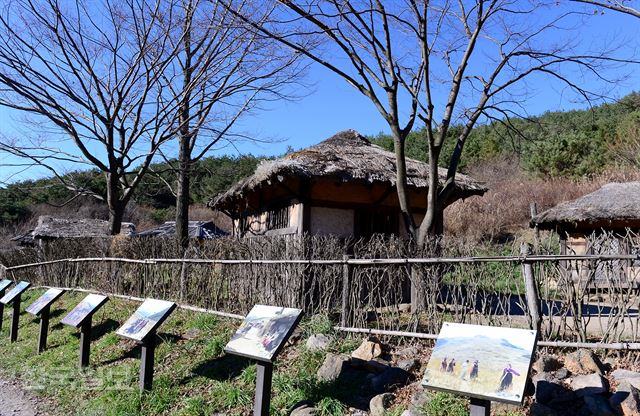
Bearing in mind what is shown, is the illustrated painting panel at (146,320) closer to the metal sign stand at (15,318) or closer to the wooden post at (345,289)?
the wooden post at (345,289)

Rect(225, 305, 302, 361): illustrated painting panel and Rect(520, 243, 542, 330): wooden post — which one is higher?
Rect(520, 243, 542, 330): wooden post

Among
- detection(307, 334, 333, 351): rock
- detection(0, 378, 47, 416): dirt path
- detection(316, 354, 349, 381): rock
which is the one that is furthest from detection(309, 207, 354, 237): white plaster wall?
detection(0, 378, 47, 416): dirt path

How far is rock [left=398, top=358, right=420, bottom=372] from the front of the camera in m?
4.72

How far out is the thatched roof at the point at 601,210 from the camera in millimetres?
13336

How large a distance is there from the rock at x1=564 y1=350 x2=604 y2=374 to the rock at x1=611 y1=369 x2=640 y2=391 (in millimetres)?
118

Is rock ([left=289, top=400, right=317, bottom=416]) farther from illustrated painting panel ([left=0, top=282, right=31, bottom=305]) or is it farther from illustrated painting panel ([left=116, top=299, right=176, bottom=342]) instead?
illustrated painting panel ([left=0, top=282, right=31, bottom=305])

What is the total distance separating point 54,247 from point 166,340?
26.7 ft

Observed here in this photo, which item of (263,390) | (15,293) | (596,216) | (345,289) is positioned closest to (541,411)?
(263,390)

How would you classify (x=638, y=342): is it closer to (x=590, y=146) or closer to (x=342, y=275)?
(x=342, y=275)

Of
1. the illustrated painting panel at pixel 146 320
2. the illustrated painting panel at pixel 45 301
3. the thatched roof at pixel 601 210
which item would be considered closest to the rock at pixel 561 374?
the illustrated painting panel at pixel 146 320

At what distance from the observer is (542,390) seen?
12.9 ft

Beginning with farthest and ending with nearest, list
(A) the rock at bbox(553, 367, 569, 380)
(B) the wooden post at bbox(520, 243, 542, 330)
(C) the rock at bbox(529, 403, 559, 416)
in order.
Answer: (B) the wooden post at bbox(520, 243, 542, 330)
(A) the rock at bbox(553, 367, 569, 380)
(C) the rock at bbox(529, 403, 559, 416)

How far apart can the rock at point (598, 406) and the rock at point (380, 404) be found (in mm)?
1464

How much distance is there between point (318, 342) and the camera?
18.1ft
